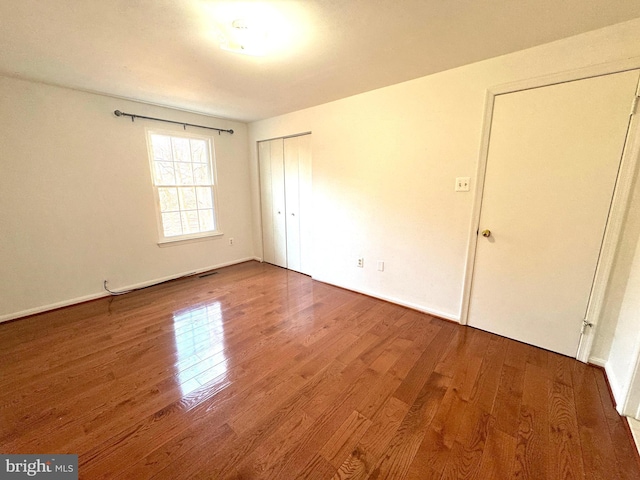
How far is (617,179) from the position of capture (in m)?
1.66

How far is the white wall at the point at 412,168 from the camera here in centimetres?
188

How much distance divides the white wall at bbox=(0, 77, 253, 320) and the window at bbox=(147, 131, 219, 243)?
0.14m

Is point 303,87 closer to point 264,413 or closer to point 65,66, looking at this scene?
point 65,66

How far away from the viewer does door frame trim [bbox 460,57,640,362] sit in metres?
1.59

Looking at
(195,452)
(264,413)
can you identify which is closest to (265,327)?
(264,413)

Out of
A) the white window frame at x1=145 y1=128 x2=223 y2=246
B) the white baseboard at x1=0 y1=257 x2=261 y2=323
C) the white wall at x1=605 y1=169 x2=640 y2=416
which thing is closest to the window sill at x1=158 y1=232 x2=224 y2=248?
the white window frame at x1=145 y1=128 x2=223 y2=246

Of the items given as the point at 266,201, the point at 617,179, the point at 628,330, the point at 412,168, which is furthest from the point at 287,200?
the point at 628,330

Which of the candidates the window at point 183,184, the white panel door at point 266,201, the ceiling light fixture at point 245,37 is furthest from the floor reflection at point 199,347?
the ceiling light fixture at point 245,37

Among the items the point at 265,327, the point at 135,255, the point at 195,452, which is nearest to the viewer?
the point at 195,452

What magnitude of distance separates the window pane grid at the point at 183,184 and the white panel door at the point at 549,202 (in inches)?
142

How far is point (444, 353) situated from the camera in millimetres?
2031

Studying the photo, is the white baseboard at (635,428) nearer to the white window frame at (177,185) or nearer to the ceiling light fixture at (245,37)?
the ceiling light fixture at (245,37)

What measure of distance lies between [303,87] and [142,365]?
9.26ft

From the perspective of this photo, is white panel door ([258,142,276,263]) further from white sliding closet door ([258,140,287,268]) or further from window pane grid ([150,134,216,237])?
window pane grid ([150,134,216,237])
